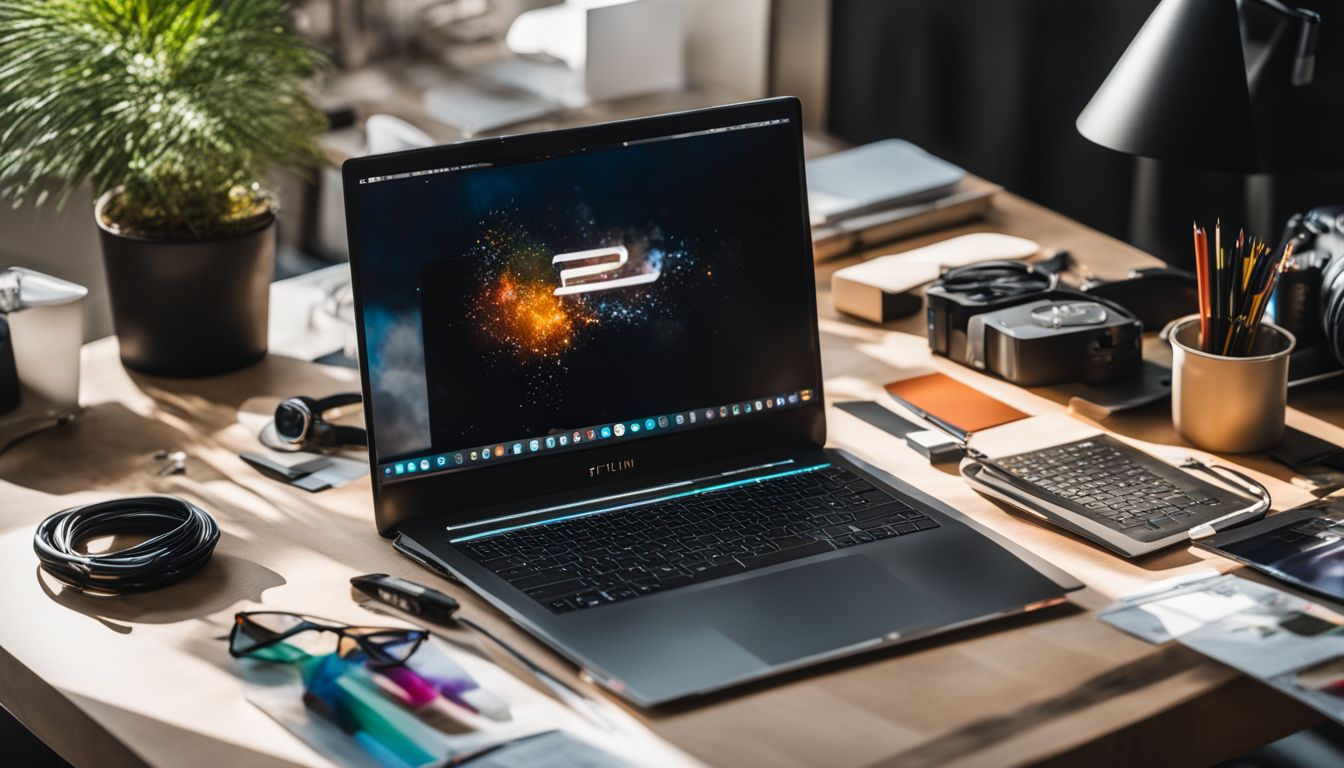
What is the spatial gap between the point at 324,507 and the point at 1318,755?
1293 mm

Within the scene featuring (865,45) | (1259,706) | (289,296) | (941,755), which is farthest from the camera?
(865,45)

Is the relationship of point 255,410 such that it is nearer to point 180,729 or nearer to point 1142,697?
point 180,729

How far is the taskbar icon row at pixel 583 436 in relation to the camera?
130 cm

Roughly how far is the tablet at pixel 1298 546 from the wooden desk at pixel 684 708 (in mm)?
26

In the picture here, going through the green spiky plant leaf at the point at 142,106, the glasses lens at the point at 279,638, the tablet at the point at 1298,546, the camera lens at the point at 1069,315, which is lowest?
the glasses lens at the point at 279,638

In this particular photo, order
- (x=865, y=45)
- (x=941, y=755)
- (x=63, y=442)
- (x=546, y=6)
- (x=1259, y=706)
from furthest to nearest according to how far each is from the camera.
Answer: (x=546, y=6) < (x=865, y=45) < (x=63, y=442) < (x=1259, y=706) < (x=941, y=755)

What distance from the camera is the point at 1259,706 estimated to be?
1127 mm

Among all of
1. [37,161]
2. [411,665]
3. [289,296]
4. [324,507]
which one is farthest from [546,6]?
[411,665]

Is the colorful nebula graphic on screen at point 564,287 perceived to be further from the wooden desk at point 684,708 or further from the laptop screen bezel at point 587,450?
the wooden desk at point 684,708

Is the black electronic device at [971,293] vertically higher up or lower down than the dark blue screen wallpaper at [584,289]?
lower down

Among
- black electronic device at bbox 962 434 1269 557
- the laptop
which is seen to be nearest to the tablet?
black electronic device at bbox 962 434 1269 557

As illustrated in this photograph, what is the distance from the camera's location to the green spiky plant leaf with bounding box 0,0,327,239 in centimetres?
153

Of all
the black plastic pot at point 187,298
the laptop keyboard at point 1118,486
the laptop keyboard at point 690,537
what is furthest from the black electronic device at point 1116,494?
the black plastic pot at point 187,298

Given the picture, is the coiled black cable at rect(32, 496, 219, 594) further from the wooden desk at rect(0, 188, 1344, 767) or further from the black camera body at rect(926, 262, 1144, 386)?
the black camera body at rect(926, 262, 1144, 386)
